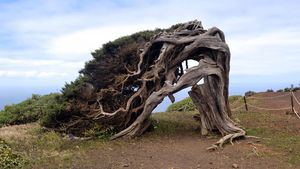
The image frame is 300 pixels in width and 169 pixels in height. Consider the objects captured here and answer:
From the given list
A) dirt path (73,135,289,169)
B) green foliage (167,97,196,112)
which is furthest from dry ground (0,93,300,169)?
green foliage (167,97,196,112)

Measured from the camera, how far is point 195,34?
1603cm

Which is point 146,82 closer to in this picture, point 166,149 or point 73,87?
point 73,87

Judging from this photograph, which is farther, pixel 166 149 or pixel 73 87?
pixel 73 87

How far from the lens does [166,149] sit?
13258 mm

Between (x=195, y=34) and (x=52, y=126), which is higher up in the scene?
(x=195, y=34)

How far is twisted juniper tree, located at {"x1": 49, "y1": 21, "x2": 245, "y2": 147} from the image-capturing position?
49.5 feet

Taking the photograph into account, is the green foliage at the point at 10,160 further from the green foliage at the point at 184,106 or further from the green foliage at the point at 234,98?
the green foliage at the point at 234,98

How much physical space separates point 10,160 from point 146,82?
574 centimetres

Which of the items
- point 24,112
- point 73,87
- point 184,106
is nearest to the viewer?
point 73,87

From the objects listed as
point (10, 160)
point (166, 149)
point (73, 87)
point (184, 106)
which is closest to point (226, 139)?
point (166, 149)

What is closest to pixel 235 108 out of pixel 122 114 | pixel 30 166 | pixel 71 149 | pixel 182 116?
pixel 182 116

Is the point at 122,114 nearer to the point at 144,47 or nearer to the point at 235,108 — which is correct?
the point at 144,47

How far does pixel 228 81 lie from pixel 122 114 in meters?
3.74

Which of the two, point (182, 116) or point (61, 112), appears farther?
point (182, 116)
